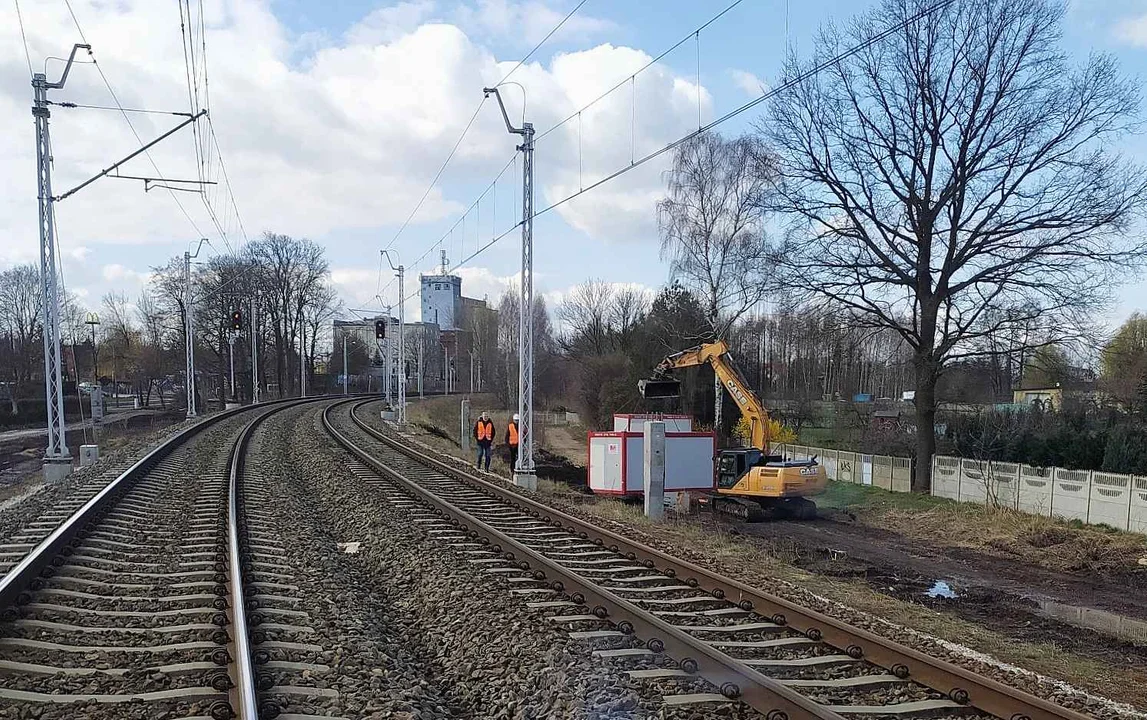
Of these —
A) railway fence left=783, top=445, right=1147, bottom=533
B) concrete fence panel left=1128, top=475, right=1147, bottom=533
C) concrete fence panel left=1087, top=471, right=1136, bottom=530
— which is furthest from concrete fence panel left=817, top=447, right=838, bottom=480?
concrete fence panel left=1128, top=475, right=1147, bottom=533

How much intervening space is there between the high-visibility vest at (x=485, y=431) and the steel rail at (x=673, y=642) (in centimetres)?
1219

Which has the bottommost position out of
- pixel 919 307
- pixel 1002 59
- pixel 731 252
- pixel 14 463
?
pixel 14 463

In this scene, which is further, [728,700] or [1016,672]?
[1016,672]

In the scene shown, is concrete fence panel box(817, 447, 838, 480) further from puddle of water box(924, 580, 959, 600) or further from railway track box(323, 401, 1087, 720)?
railway track box(323, 401, 1087, 720)

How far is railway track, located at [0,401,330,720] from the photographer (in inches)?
213

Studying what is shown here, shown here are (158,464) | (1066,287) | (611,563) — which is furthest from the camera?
(1066,287)

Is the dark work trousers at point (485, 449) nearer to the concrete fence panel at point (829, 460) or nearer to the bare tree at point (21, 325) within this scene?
the concrete fence panel at point (829, 460)

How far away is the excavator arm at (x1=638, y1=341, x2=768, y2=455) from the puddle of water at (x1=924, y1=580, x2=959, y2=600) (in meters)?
8.81

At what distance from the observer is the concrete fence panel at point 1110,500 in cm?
1853

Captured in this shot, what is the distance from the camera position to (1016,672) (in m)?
6.75

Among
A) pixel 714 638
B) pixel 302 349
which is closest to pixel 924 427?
pixel 714 638

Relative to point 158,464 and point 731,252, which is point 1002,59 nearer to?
point 731,252

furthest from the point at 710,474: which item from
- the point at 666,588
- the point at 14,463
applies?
the point at 14,463

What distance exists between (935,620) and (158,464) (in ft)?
56.3
